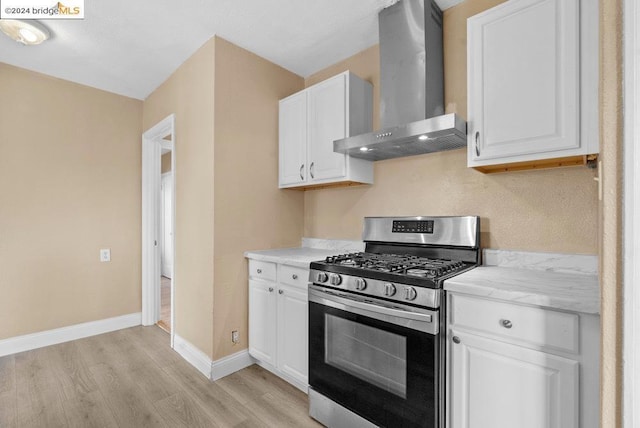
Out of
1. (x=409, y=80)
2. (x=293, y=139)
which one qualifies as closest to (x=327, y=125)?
(x=293, y=139)

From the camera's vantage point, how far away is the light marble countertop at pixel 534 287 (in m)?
1.11

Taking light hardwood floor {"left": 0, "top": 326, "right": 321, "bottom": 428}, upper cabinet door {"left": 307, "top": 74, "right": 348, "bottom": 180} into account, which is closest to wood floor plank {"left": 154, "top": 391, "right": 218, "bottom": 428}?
light hardwood floor {"left": 0, "top": 326, "right": 321, "bottom": 428}

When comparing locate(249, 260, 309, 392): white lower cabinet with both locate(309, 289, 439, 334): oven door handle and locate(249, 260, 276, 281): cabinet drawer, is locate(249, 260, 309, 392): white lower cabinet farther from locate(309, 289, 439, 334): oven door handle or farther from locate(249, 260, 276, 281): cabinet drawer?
locate(309, 289, 439, 334): oven door handle

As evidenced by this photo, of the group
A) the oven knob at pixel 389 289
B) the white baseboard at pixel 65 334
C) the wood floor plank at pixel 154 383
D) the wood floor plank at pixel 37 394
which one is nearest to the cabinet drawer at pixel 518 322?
the oven knob at pixel 389 289

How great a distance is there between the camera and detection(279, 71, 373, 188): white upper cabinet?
7.62 ft

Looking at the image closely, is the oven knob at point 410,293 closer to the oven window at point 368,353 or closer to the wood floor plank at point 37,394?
the oven window at point 368,353

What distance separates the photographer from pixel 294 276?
6.99 feet

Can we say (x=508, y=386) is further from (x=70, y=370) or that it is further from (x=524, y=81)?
(x=70, y=370)

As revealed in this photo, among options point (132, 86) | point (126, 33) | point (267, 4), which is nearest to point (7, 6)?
point (126, 33)

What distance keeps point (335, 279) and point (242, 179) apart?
1263mm

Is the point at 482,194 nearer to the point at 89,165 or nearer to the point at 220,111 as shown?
the point at 220,111

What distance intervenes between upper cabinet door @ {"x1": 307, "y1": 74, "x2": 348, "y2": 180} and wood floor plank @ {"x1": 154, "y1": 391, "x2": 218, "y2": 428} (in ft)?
5.80

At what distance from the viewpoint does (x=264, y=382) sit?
2303mm

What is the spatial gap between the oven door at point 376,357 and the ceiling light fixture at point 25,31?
8.69ft
